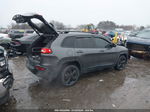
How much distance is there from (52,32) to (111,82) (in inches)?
104

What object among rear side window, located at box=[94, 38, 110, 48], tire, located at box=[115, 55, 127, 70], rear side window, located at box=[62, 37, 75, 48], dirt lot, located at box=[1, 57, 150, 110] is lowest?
dirt lot, located at box=[1, 57, 150, 110]

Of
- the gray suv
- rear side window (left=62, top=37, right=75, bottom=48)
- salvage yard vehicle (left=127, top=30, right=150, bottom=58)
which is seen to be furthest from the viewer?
salvage yard vehicle (left=127, top=30, right=150, bottom=58)

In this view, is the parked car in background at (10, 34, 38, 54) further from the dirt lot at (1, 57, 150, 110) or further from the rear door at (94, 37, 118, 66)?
the rear door at (94, 37, 118, 66)

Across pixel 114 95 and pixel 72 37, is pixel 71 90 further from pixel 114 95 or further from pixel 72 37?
pixel 72 37

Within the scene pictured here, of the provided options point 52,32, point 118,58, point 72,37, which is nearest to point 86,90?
point 72,37

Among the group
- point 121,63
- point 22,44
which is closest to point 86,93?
point 121,63

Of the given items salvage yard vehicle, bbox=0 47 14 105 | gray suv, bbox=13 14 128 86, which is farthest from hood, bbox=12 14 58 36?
salvage yard vehicle, bbox=0 47 14 105

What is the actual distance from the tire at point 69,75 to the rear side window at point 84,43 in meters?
0.72

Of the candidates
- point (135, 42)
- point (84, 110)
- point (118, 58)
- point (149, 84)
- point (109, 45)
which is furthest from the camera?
point (135, 42)

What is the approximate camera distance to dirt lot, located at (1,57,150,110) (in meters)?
3.31

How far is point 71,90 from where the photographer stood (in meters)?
4.08

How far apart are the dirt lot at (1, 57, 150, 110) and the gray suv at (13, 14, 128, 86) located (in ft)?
1.39

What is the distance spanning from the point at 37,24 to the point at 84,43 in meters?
1.65

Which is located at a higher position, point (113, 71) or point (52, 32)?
point (52, 32)
